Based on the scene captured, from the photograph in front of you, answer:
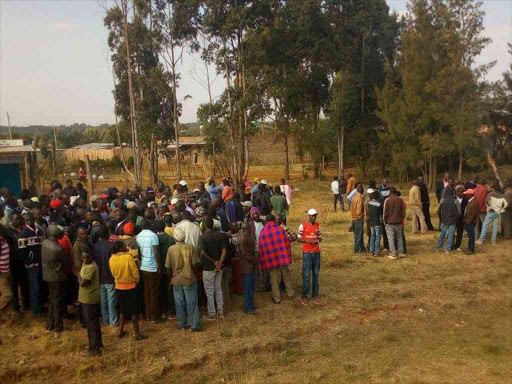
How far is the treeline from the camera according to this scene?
2311 centimetres

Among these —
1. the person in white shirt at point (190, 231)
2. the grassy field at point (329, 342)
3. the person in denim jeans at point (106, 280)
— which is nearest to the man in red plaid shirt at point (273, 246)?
the grassy field at point (329, 342)

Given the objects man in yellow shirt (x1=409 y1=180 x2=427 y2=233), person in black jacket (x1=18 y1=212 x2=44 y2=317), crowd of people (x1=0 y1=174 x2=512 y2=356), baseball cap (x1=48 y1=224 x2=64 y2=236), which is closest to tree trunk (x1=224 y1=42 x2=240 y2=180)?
man in yellow shirt (x1=409 y1=180 x2=427 y2=233)

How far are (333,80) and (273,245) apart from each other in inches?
854

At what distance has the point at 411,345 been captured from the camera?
6.98m

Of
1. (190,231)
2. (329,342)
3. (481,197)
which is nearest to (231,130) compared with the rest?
(481,197)

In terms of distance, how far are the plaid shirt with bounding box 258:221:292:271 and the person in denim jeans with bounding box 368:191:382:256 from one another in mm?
3367

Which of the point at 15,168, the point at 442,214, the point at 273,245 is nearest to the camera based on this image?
the point at 273,245

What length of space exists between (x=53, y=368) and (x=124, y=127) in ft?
90.5

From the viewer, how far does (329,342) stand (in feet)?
23.4

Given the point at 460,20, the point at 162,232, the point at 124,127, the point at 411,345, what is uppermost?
the point at 460,20

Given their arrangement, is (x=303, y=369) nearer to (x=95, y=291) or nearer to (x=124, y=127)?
(x=95, y=291)

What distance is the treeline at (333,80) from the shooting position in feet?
75.8

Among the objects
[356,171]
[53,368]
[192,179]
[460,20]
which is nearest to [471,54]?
[460,20]

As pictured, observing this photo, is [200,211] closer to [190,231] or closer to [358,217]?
[190,231]
